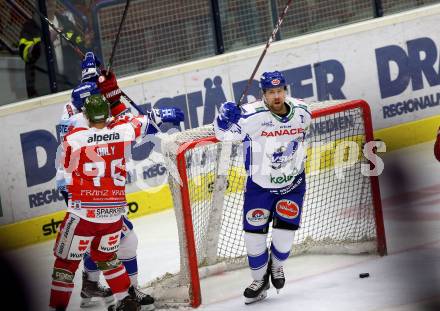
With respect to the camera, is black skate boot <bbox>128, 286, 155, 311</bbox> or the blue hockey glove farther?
black skate boot <bbox>128, 286, 155, 311</bbox>

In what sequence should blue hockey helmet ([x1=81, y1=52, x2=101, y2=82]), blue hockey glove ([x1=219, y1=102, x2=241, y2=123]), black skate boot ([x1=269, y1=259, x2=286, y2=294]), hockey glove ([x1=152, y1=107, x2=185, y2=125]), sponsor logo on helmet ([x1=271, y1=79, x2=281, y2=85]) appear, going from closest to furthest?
blue hockey glove ([x1=219, y1=102, x2=241, y2=123]) → sponsor logo on helmet ([x1=271, y1=79, x2=281, y2=85]) → hockey glove ([x1=152, y1=107, x2=185, y2=125]) → black skate boot ([x1=269, y1=259, x2=286, y2=294]) → blue hockey helmet ([x1=81, y1=52, x2=101, y2=82])

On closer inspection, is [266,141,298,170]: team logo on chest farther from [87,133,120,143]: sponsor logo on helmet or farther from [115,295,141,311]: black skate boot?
[115,295,141,311]: black skate boot

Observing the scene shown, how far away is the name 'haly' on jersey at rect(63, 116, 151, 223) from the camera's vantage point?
16.6 ft

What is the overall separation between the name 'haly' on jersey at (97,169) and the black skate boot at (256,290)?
863 millimetres

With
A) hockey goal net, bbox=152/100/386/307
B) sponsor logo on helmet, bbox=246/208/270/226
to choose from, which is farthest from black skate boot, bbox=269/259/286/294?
hockey goal net, bbox=152/100/386/307

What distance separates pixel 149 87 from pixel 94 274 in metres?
2.67

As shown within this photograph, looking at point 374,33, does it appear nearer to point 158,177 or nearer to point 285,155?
point 158,177

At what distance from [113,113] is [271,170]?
102 centimetres

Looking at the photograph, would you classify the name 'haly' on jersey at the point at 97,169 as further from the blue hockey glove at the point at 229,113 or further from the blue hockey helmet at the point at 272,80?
the blue hockey helmet at the point at 272,80

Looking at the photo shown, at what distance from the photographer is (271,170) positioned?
17.8ft

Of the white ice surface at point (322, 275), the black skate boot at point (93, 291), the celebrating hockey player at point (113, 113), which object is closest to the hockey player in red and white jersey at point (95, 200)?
the celebrating hockey player at point (113, 113)

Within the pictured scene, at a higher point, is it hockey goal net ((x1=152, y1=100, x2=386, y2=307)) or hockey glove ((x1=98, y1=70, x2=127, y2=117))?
hockey glove ((x1=98, y1=70, x2=127, y2=117))

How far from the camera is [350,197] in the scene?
6.48 meters

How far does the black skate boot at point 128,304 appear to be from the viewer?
5.15 m
